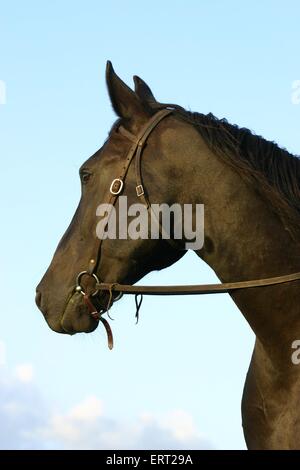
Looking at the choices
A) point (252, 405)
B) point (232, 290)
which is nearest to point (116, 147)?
point (232, 290)

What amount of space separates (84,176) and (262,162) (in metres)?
1.53

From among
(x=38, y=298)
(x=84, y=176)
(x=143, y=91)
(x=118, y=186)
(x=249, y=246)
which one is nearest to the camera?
(x=249, y=246)

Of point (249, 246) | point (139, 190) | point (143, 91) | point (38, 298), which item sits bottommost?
point (38, 298)

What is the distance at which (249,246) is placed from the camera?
5.39 m

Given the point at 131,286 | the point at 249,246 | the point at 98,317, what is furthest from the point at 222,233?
the point at 98,317

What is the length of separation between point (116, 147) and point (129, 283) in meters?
1.16

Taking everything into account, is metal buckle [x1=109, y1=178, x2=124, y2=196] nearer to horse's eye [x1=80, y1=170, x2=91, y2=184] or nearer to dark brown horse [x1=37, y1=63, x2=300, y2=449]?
dark brown horse [x1=37, y1=63, x2=300, y2=449]

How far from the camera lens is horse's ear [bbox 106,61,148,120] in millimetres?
5941

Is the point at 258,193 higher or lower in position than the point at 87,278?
higher

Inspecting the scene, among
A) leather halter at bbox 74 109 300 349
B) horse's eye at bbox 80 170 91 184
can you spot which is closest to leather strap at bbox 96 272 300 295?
leather halter at bbox 74 109 300 349

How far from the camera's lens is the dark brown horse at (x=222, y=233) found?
17.5 ft

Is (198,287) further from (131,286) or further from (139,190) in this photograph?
(139,190)
